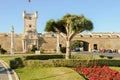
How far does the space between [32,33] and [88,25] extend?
50.4 metres

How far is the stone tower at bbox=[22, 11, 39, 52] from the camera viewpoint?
8200 cm

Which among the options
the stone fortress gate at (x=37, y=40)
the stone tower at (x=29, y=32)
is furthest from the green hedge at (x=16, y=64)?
the stone tower at (x=29, y=32)

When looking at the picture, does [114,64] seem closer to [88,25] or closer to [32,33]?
[88,25]

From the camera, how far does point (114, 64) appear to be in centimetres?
2755

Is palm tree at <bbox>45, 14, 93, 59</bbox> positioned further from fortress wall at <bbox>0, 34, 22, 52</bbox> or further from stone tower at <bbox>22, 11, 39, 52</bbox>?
fortress wall at <bbox>0, 34, 22, 52</bbox>

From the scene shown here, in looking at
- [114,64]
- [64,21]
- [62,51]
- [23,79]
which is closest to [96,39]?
[62,51]

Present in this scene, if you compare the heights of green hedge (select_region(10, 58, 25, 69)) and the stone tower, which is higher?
the stone tower

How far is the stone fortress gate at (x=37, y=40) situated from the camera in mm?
82375

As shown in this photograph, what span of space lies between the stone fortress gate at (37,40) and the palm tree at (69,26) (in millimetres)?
43573

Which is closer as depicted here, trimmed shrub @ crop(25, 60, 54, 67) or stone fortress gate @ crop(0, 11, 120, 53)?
trimmed shrub @ crop(25, 60, 54, 67)

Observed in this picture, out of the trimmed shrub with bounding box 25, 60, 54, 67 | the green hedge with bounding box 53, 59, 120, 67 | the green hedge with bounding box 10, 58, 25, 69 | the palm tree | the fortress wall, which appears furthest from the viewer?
the fortress wall

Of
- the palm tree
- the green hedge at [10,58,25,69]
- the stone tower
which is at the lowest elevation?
the green hedge at [10,58,25,69]

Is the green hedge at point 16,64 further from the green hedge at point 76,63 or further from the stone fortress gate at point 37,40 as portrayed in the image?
the stone fortress gate at point 37,40

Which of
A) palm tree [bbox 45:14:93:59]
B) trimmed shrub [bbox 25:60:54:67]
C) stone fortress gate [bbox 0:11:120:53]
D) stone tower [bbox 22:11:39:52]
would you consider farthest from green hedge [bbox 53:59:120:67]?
stone tower [bbox 22:11:39:52]
